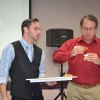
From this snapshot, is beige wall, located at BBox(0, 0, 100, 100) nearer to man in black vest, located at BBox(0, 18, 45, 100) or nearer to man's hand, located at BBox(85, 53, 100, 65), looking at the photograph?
man in black vest, located at BBox(0, 18, 45, 100)

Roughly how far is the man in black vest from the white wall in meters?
2.50

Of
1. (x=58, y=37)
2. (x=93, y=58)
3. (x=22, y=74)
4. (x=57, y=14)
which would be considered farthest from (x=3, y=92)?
(x=57, y=14)

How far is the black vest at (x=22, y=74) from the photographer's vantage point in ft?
7.63

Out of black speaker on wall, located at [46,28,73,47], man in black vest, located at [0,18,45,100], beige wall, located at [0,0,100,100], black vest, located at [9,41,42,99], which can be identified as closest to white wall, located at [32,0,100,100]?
beige wall, located at [0,0,100,100]

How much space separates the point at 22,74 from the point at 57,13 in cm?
294

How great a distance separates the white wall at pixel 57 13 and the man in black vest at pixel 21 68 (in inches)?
98.2

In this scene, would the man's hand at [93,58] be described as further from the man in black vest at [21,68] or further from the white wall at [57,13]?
the white wall at [57,13]

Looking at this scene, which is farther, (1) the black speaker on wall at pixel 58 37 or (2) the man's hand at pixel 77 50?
(1) the black speaker on wall at pixel 58 37

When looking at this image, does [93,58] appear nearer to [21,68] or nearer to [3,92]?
[21,68]

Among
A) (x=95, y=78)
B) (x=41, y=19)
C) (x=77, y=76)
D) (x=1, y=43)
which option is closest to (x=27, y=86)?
(x=77, y=76)

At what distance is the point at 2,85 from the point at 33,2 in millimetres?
2958

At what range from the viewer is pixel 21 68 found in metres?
2.35

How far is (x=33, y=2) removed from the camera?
494 centimetres

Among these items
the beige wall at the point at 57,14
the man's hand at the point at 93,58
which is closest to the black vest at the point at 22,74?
the man's hand at the point at 93,58
